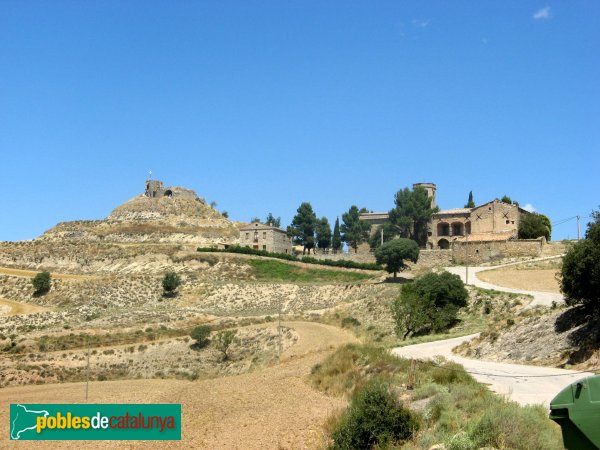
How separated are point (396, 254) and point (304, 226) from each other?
34347 millimetres

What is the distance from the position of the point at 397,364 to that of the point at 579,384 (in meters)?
13.6

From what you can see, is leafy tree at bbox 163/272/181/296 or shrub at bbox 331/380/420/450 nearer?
shrub at bbox 331/380/420/450

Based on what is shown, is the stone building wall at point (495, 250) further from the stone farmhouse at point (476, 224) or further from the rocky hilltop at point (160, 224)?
the rocky hilltop at point (160, 224)

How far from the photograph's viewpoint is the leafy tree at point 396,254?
206 ft

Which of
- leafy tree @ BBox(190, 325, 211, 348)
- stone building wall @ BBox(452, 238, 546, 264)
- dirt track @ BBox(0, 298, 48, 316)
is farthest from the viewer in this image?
stone building wall @ BBox(452, 238, 546, 264)

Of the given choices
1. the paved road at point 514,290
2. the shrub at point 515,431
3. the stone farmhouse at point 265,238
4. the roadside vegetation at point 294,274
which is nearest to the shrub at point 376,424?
the shrub at point 515,431

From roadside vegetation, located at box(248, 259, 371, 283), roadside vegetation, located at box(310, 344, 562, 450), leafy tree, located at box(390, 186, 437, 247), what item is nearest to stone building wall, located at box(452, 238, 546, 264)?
roadside vegetation, located at box(248, 259, 371, 283)

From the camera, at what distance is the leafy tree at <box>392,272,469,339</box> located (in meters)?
37.4

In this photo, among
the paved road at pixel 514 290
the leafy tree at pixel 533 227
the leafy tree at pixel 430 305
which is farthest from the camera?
the leafy tree at pixel 533 227

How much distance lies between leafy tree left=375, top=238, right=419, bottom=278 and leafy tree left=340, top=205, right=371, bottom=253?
3393cm

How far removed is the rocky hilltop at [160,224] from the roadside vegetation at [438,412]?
74.0 metres

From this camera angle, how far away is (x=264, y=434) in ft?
55.7

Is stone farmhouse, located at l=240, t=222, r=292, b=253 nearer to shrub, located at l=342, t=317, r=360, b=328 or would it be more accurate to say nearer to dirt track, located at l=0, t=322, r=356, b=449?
shrub, located at l=342, t=317, r=360, b=328

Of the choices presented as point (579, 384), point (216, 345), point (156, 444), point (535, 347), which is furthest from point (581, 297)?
point (216, 345)
